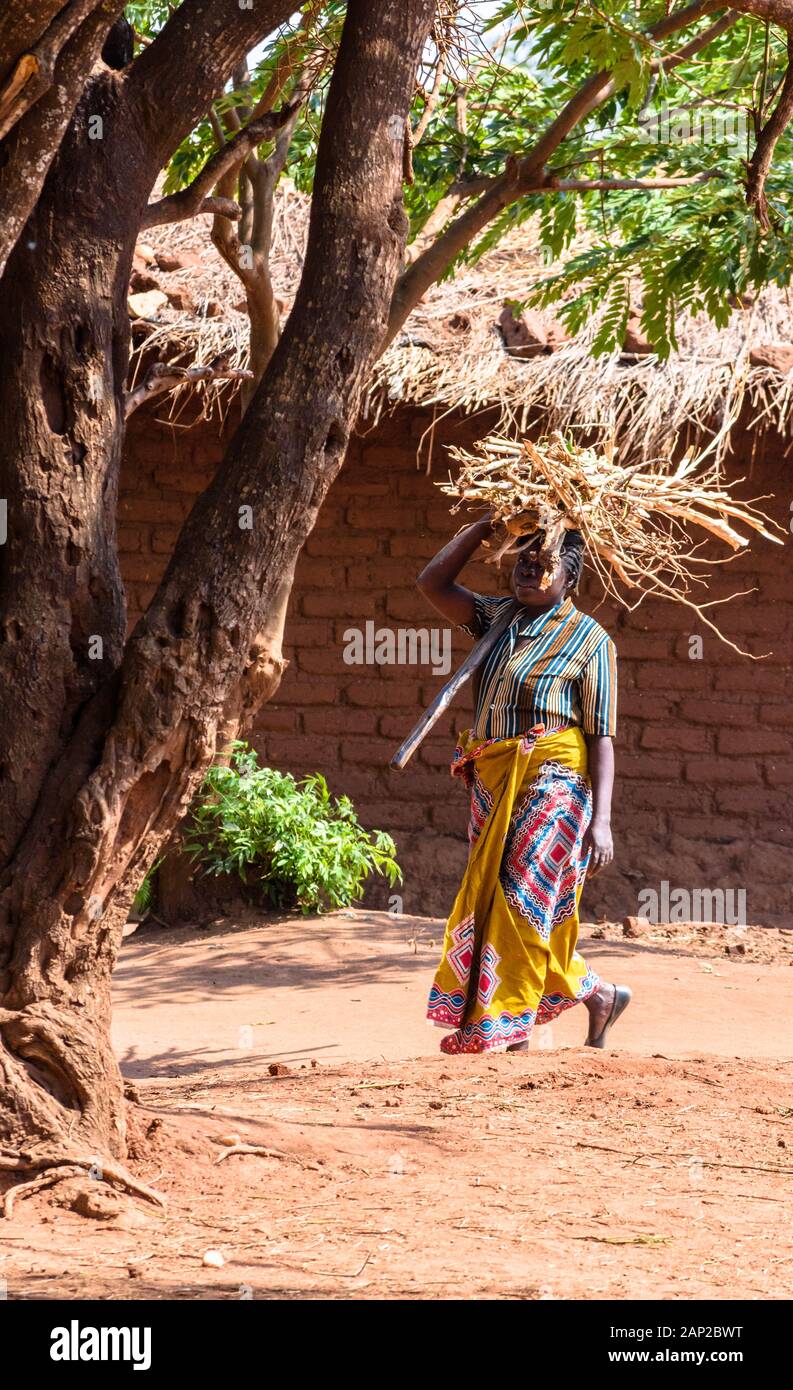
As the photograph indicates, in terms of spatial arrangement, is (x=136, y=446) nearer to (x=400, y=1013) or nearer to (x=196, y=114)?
(x=400, y=1013)

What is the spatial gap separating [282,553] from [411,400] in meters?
5.10

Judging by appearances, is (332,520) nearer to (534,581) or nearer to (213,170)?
(534,581)

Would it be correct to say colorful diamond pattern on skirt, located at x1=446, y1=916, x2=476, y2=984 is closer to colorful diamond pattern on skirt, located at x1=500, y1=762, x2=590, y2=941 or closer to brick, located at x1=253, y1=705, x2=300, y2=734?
colorful diamond pattern on skirt, located at x1=500, y1=762, x2=590, y2=941

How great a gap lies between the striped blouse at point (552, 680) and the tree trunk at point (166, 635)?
65.3 inches

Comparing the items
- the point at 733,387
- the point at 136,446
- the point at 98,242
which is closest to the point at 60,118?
the point at 98,242

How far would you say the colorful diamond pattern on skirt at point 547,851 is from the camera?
4789mm

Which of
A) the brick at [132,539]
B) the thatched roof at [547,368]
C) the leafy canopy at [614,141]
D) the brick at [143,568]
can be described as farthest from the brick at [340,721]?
the leafy canopy at [614,141]

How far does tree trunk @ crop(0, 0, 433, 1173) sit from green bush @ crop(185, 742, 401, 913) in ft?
12.7

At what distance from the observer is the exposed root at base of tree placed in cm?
295

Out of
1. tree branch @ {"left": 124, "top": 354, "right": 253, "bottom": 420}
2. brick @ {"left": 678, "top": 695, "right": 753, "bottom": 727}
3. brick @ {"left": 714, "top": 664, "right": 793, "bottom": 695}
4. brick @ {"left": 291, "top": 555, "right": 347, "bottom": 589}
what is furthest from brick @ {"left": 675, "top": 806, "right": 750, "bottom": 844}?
tree branch @ {"left": 124, "top": 354, "right": 253, "bottom": 420}

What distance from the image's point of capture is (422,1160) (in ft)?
11.3

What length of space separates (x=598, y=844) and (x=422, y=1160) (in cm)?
166

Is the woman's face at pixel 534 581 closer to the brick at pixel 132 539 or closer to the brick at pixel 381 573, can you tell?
the brick at pixel 381 573

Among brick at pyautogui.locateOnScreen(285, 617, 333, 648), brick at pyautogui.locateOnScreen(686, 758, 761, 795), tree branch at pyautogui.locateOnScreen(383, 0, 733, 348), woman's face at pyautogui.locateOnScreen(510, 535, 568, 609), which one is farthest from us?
brick at pyautogui.locateOnScreen(285, 617, 333, 648)
